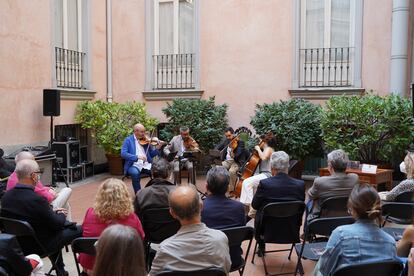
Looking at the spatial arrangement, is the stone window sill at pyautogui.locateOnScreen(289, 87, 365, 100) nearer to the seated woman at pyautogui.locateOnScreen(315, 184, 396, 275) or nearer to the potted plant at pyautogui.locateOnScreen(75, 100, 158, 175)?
the potted plant at pyautogui.locateOnScreen(75, 100, 158, 175)

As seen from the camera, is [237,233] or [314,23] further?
[314,23]

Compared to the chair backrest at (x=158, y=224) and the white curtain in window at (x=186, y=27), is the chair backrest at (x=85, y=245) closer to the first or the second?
the chair backrest at (x=158, y=224)

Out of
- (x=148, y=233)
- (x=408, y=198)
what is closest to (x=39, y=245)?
(x=148, y=233)

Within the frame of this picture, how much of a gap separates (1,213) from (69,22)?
790 cm

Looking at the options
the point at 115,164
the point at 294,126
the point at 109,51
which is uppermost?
the point at 109,51

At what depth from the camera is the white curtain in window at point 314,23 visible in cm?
1055

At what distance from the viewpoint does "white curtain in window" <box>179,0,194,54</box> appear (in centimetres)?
1174

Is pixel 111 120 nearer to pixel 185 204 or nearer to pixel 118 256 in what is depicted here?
pixel 185 204

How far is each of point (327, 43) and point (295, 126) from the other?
246 cm

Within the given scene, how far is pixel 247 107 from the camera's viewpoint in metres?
11.2

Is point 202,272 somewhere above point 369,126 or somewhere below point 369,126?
below

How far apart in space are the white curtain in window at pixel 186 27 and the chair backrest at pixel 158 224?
26.3 feet

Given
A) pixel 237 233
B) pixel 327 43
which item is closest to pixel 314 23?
pixel 327 43

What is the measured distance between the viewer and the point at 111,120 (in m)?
10.6
